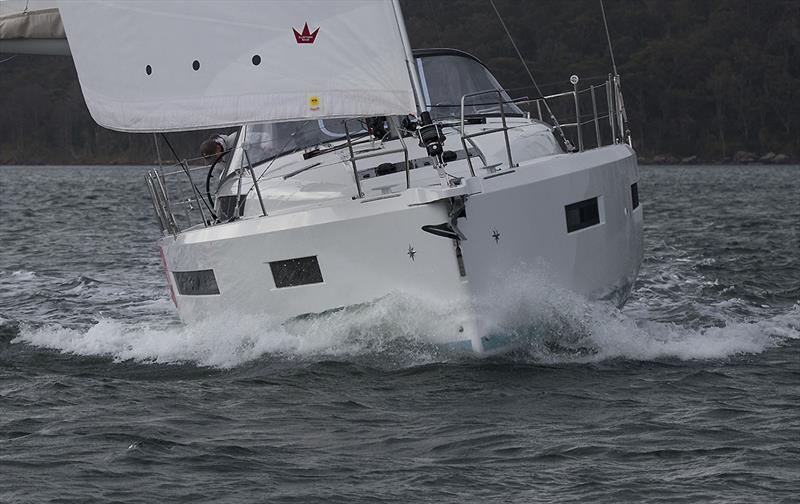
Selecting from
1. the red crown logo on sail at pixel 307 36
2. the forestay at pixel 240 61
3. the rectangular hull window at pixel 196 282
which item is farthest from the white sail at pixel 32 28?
the red crown logo on sail at pixel 307 36

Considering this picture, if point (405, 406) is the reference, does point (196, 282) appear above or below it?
above

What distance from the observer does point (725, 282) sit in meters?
13.8

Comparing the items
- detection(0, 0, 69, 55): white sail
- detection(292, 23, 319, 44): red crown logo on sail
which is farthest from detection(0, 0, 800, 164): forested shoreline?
detection(292, 23, 319, 44): red crown logo on sail

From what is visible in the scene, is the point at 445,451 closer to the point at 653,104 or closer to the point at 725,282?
the point at 725,282

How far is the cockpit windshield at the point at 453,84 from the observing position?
10711 mm

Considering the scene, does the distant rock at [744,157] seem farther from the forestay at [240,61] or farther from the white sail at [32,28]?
the forestay at [240,61]

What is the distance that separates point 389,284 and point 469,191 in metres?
0.89

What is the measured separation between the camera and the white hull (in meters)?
8.28

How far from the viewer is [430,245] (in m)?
8.28

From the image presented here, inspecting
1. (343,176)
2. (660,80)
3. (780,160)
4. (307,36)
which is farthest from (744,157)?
(307,36)

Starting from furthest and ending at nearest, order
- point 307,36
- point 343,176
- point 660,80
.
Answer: point 660,80 < point 343,176 < point 307,36

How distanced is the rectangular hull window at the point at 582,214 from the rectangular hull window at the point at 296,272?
1715mm

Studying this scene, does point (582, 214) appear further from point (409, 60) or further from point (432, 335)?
point (409, 60)

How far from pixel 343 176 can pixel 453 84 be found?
2.03 meters
